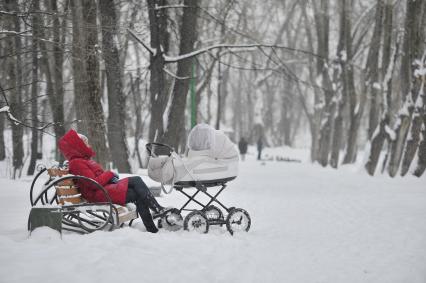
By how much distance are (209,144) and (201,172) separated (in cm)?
40

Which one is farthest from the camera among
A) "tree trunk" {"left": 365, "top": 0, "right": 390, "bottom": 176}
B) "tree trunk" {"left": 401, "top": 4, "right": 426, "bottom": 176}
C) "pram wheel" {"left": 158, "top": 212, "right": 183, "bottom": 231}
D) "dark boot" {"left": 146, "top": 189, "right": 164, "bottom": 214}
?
"tree trunk" {"left": 365, "top": 0, "right": 390, "bottom": 176}

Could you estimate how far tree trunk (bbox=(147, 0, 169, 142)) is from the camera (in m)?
12.6

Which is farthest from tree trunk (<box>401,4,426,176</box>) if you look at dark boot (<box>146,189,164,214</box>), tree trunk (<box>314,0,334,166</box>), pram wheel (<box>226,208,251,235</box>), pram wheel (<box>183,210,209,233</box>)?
dark boot (<box>146,189,164,214</box>)

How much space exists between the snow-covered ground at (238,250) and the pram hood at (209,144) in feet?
3.56

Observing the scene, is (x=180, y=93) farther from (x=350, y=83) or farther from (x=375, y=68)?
(x=350, y=83)

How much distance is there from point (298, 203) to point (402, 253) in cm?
525

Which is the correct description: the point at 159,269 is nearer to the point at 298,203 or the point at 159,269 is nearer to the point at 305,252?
the point at 305,252

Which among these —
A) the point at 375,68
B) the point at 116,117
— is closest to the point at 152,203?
the point at 116,117

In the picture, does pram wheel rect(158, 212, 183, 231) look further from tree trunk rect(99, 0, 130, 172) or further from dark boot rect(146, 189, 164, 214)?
tree trunk rect(99, 0, 130, 172)

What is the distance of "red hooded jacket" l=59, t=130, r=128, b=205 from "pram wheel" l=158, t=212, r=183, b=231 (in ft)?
2.73

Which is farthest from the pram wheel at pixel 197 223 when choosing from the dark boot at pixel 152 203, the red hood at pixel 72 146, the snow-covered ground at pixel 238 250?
the red hood at pixel 72 146

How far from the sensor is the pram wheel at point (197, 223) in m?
6.92

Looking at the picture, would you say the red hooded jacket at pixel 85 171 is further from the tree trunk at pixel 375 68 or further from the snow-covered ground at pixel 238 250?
the tree trunk at pixel 375 68

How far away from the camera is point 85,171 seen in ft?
20.8
